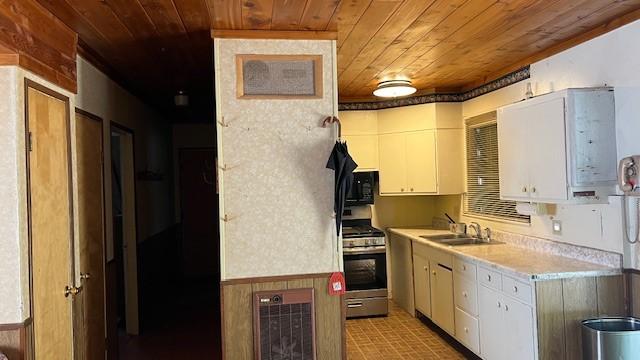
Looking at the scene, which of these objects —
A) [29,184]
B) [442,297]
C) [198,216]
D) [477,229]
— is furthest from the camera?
[198,216]

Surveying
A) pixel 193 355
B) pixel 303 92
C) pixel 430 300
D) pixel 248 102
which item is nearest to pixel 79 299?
pixel 193 355


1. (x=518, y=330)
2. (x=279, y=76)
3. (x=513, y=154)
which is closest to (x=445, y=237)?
(x=513, y=154)

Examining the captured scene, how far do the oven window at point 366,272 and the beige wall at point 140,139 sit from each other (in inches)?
89.1

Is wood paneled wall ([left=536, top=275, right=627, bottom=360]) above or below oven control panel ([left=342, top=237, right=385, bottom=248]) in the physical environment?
below

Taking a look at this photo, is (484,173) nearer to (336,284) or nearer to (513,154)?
(513,154)

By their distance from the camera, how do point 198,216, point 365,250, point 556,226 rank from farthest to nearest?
point 198,216
point 365,250
point 556,226

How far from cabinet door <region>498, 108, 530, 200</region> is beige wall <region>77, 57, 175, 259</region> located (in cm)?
312

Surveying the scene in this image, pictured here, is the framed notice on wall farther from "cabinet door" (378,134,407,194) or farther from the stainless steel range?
"cabinet door" (378,134,407,194)

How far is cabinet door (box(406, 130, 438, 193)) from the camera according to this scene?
202 inches

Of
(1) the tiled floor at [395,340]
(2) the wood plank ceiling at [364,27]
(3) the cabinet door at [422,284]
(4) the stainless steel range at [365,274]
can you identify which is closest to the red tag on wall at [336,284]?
(1) the tiled floor at [395,340]

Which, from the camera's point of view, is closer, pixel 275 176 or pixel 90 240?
pixel 275 176

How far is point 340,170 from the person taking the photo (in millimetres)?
2809

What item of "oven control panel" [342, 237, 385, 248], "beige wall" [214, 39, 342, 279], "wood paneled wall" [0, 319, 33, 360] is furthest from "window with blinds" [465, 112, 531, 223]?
"wood paneled wall" [0, 319, 33, 360]

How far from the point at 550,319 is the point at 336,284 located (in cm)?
138
